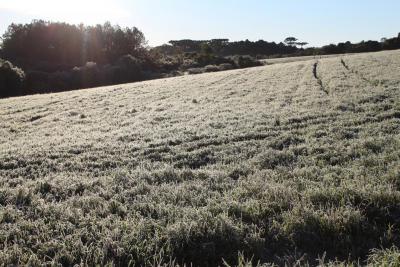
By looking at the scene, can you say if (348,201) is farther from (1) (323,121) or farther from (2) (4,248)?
(1) (323,121)

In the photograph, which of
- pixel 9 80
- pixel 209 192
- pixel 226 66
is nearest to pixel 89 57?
pixel 226 66

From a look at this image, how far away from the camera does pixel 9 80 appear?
2434 inches

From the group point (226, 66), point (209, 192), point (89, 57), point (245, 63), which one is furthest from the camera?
point (89, 57)

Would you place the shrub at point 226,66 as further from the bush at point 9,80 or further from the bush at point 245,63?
the bush at point 9,80

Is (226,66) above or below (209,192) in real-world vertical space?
above

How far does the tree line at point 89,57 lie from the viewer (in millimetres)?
68625

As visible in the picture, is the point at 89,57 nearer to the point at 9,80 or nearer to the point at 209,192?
the point at 9,80

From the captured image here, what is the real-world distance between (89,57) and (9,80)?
3369 cm

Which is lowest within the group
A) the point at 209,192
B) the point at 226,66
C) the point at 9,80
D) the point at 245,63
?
the point at 209,192

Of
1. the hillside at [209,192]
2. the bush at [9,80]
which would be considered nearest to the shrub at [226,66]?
the bush at [9,80]

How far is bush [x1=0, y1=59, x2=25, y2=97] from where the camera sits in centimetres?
6103

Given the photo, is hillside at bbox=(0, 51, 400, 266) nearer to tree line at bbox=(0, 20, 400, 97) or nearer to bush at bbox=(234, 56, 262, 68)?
tree line at bbox=(0, 20, 400, 97)

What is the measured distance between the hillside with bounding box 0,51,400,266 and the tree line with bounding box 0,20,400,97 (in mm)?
53049

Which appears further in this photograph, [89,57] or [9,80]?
[89,57]
